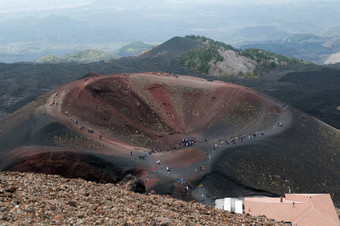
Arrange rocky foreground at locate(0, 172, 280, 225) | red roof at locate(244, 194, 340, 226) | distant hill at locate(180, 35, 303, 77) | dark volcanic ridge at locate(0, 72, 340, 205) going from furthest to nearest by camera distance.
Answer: distant hill at locate(180, 35, 303, 77) → dark volcanic ridge at locate(0, 72, 340, 205) → red roof at locate(244, 194, 340, 226) → rocky foreground at locate(0, 172, 280, 225)

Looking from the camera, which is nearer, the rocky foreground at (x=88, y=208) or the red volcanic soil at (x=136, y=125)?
the rocky foreground at (x=88, y=208)

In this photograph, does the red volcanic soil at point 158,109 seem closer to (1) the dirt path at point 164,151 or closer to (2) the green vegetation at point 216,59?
(1) the dirt path at point 164,151

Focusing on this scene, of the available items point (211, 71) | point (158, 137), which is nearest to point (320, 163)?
point (158, 137)

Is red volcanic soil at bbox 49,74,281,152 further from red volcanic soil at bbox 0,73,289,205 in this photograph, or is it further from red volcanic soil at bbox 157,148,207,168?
red volcanic soil at bbox 157,148,207,168

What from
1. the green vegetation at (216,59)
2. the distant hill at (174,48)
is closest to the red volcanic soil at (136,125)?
the green vegetation at (216,59)

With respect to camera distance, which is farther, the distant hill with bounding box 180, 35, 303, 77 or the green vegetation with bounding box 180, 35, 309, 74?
the green vegetation with bounding box 180, 35, 309, 74

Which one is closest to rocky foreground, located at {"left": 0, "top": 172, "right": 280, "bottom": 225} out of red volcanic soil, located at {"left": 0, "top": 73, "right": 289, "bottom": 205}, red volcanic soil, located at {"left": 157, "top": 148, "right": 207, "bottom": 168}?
red volcanic soil, located at {"left": 0, "top": 73, "right": 289, "bottom": 205}

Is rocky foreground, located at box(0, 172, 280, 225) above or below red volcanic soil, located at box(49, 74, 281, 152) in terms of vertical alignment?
above
